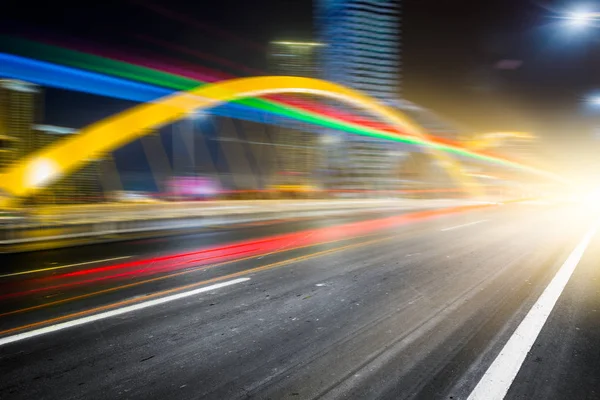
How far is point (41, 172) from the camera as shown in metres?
17.1

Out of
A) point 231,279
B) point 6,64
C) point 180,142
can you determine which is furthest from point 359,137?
point 231,279

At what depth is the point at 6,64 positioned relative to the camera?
694 inches

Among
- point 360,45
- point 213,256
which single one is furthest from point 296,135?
point 360,45

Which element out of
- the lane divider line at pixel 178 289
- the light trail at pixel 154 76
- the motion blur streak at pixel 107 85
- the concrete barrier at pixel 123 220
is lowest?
the concrete barrier at pixel 123 220

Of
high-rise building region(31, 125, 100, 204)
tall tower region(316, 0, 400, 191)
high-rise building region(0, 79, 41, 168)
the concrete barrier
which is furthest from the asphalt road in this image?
tall tower region(316, 0, 400, 191)

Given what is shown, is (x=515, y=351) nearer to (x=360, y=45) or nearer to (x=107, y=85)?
(x=107, y=85)

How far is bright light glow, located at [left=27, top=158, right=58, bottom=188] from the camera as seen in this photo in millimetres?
16094

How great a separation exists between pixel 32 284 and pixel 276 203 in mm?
18231

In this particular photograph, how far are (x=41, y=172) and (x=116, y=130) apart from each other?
5052 mm

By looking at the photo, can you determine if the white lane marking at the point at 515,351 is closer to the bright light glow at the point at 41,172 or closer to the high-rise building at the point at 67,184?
the bright light glow at the point at 41,172

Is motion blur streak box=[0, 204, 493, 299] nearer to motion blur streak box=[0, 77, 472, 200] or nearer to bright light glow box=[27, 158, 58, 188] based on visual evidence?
motion blur streak box=[0, 77, 472, 200]

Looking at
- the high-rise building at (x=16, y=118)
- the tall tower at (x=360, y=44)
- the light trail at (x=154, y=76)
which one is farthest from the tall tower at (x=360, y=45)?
the high-rise building at (x=16, y=118)

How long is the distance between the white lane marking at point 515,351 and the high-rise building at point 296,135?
44.4 metres

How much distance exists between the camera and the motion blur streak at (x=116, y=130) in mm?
15898
